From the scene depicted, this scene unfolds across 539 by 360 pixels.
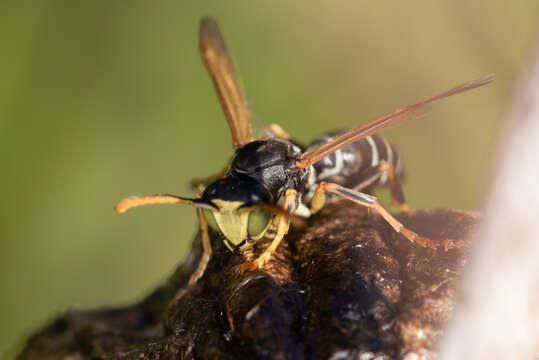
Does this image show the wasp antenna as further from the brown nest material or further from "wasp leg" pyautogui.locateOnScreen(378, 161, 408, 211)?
"wasp leg" pyautogui.locateOnScreen(378, 161, 408, 211)

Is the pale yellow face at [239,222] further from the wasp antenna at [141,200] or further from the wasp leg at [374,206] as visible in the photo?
the wasp leg at [374,206]

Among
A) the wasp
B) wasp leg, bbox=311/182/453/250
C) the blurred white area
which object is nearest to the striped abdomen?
the wasp

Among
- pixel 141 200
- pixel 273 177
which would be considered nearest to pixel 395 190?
pixel 273 177

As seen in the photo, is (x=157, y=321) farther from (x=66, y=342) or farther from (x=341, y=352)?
(x=341, y=352)

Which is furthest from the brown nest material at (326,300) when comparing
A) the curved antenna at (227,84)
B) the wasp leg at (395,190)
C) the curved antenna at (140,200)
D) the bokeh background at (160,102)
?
the bokeh background at (160,102)

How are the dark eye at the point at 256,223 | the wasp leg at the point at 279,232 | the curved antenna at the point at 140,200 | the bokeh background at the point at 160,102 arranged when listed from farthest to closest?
the bokeh background at the point at 160,102 → the dark eye at the point at 256,223 → the curved antenna at the point at 140,200 → the wasp leg at the point at 279,232

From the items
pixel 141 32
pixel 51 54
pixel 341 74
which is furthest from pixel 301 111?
pixel 51 54
